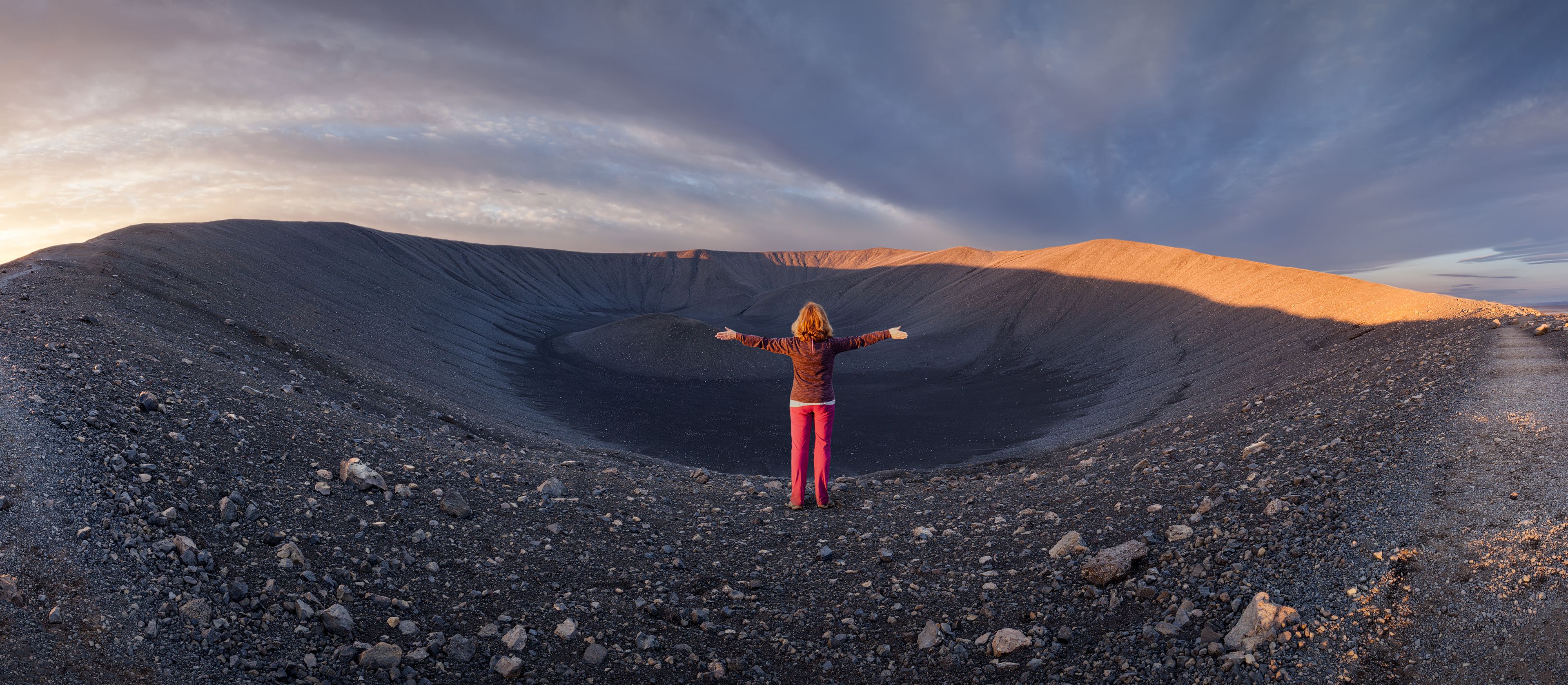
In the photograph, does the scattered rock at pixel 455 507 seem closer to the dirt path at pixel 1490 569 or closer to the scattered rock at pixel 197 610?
the scattered rock at pixel 197 610

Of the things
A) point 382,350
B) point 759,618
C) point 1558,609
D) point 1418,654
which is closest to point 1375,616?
point 1418,654

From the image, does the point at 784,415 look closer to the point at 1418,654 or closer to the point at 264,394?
the point at 264,394

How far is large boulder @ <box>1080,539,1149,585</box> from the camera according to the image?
12.8 ft

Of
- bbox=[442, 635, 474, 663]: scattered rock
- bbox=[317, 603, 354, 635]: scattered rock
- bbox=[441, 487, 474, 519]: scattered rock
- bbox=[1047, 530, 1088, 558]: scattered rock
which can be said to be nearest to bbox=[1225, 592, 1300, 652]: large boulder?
bbox=[1047, 530, 1088, 558]: scattered rock

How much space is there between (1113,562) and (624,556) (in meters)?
3.15

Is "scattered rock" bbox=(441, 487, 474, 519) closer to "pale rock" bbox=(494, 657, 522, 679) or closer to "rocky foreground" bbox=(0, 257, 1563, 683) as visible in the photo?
"rocky foreground" bbox=(0, 257, 1563, 683)

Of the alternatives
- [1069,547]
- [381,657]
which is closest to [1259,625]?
[1069,547]

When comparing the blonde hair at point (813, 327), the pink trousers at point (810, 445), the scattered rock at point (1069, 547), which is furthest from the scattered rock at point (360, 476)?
the scattered rock at point (1069, 547)

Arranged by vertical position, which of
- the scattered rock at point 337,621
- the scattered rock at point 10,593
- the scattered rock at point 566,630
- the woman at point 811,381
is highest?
the woman at point 811,381

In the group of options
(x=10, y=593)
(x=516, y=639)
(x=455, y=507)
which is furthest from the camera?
(x=455, y=507)

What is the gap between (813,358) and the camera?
5.79 metres

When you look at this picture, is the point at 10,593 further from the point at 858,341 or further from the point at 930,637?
the point at 858,341

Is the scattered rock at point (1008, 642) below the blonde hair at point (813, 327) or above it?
below

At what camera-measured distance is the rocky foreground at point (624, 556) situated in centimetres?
308
